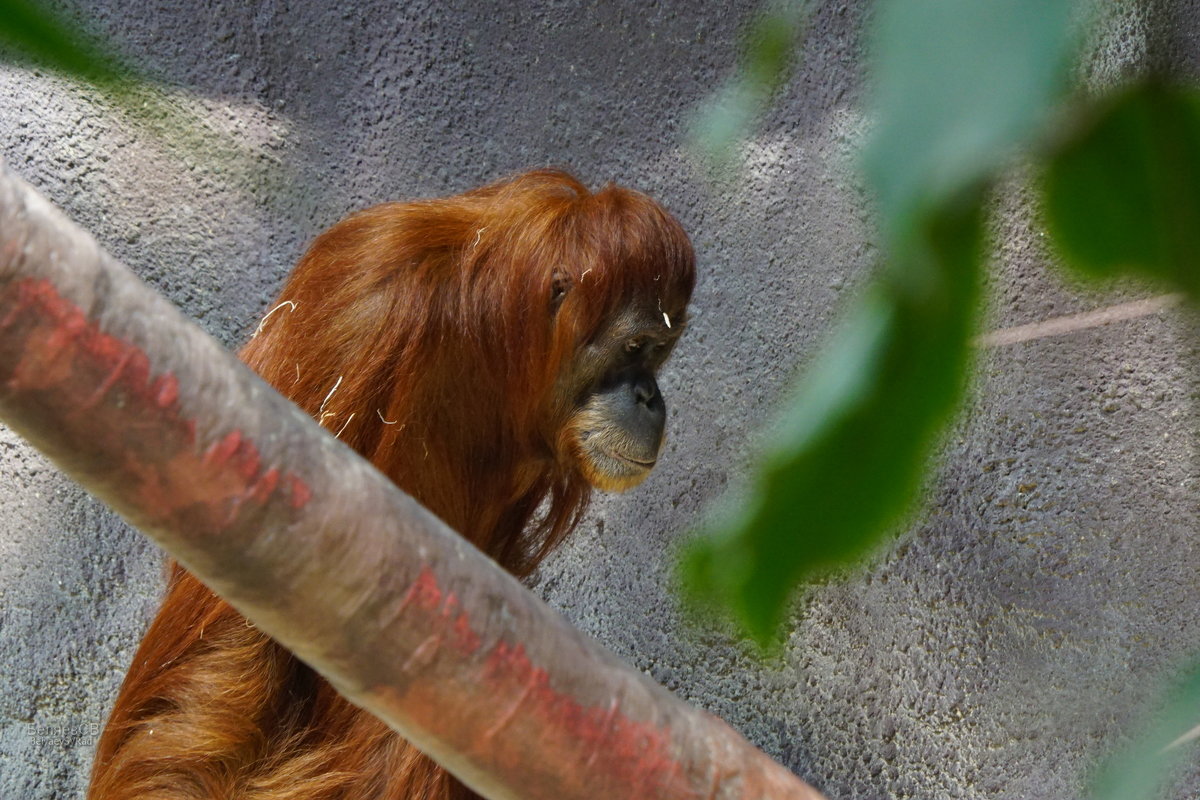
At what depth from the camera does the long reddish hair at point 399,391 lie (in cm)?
210

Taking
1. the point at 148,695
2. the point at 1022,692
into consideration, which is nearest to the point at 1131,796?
the point at 148,695

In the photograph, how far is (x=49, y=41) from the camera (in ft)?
2.23

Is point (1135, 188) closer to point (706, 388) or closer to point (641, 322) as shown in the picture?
point (641, 322)

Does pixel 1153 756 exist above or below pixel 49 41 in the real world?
below

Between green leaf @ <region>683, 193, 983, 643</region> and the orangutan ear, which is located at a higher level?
green leaf @ <region>683, 193, 983, 643</region>

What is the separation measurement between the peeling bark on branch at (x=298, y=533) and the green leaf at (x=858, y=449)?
0.19m

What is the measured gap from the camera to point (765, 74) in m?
0.84

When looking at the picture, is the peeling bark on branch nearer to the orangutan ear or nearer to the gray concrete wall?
the orangutan ear

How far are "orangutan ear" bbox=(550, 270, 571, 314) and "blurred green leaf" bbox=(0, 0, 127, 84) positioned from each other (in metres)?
1.52

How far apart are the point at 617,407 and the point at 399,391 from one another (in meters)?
0.44

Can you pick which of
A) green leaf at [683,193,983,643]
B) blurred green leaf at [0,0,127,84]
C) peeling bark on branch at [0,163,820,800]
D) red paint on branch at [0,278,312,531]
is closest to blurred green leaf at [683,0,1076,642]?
green leaf at [683,193,983,643]

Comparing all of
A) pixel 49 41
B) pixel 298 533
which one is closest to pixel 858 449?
pixel 298 533

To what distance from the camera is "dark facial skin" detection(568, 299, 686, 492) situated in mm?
2311

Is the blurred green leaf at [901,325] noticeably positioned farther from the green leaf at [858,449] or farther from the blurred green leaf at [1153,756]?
the blurred green leaf at [1153,756]
